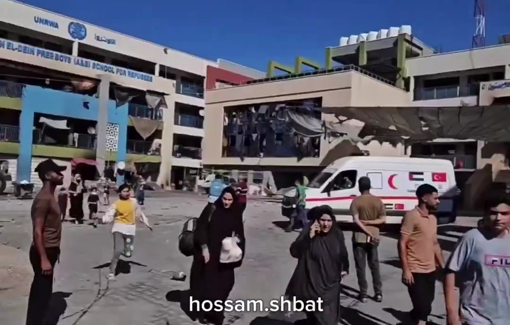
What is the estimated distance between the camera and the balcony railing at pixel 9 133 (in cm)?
3306

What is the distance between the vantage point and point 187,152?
1833 inches

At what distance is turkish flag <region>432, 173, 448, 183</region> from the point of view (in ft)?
A: 56.6

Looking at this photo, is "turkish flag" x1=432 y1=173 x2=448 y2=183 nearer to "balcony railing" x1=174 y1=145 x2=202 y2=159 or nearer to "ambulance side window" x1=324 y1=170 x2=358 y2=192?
"ambulance side window" x1=324 y1=170 x2=358 y2=192

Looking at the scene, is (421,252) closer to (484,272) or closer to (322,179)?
(484,272)

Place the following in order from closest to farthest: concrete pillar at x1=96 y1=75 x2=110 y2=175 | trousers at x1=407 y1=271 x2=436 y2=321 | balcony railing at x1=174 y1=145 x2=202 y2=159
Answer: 1. trousers at x1=407 y1=271 x2=436 y2=321
2. concrete pillar at x1=96 y1=75 x2=110 y2=175
3. balcony railing at x1=174 y1=145 x2=202 y2=159

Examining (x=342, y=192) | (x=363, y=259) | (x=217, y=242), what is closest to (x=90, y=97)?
(x=342, y=192)

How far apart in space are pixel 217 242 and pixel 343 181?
1129cm

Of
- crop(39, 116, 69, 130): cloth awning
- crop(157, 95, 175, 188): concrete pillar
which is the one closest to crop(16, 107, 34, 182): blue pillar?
crop(39, 116, 69, 130): cloth awning

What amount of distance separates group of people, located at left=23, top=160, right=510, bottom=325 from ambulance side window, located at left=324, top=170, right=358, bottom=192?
34.4 feet

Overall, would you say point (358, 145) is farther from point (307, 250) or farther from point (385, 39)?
point (307, 250)

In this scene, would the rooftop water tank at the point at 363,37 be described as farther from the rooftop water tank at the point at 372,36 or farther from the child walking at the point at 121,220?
the child walking at the point at 121,220

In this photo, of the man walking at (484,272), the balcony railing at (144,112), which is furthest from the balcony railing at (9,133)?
the man walking at (484,272)

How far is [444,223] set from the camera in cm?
1700

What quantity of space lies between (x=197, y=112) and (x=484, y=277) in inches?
1816
